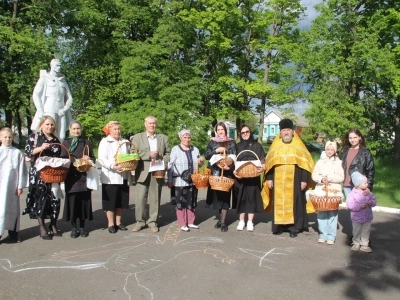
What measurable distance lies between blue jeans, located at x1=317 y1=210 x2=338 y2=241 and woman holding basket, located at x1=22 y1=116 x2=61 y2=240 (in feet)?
12.6

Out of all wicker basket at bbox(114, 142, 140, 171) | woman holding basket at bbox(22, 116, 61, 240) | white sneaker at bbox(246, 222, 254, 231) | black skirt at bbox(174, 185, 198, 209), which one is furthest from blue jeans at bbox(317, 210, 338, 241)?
woman holding basket at bbox(22, 116, 61, 240)

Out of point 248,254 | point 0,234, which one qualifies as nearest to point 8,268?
point 0,234

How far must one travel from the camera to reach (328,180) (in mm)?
5965

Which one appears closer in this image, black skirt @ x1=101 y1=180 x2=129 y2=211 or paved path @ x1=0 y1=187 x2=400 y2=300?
paved path @ x1=0 y1=187 x2=400 y2=300

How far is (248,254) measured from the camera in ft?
18.3

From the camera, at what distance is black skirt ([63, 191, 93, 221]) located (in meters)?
6.12

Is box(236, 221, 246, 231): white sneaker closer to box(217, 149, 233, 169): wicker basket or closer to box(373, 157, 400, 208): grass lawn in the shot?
box(217, 149, 233, 169): wicker basket

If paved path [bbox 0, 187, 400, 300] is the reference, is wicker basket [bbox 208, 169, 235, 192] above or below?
above

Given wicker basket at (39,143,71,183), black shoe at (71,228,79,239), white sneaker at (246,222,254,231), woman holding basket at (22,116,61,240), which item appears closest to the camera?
wicker basket at (39,143,71,183)

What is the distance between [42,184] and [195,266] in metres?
2.52

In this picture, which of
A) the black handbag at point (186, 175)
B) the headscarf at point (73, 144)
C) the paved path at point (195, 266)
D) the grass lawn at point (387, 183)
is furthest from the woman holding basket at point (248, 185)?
the grass lawn at point (387, 183)

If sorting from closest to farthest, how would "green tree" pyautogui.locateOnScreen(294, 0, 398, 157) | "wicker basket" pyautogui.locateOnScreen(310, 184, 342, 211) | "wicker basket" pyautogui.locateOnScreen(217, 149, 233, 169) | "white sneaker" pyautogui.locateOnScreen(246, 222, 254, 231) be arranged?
1. "wicker basket" pyautogui.locateOnScreen(310, 184, 342, 211)
2. "wicker basket" pyautogui.locateOnScreen(217, 149, 233, 169)
3. "white sneaker" pyautogui.locateOnScreen(246, 222, 254, 231)
4. "green tree" pyautogui.locateOnScreen(294, 0, 398, 157)

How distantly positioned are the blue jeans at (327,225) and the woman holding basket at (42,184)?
12.6 feet

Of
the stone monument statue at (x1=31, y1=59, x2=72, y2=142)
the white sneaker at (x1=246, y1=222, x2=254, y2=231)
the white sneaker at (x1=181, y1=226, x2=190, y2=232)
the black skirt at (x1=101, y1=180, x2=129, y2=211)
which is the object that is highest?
the stone monument statue at (x1=31, y1=59, x2=72, y2=142)
